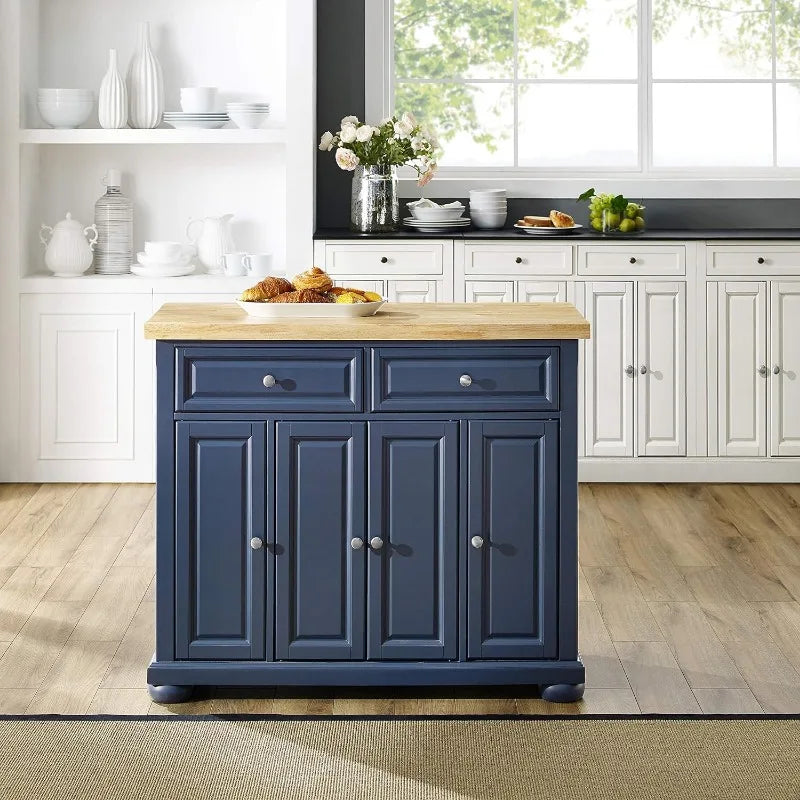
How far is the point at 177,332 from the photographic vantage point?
282 cm

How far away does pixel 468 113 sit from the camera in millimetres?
5617

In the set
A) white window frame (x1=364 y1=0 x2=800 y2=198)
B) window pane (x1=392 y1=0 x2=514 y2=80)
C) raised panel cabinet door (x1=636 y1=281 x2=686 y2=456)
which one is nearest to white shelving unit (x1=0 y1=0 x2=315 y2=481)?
white window frame (x1=364 y1=0 x2=800 y2=198)

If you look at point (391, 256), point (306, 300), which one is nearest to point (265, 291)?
point (306, 300)

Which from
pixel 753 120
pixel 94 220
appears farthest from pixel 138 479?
pixel 753 120

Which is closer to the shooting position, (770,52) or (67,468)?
(67,468)

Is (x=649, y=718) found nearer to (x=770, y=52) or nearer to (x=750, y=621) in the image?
(x=750, y=621)

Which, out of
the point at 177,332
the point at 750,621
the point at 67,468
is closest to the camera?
the point at 177,332

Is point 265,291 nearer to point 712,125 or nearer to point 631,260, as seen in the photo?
point 631,260

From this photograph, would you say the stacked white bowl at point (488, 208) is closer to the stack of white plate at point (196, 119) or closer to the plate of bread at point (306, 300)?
the stack of white plate at point (196, 119)

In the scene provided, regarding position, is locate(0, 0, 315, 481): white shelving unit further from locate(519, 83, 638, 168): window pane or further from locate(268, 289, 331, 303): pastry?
locate(268, 289, 331, 303): pastry

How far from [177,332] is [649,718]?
54.5 inches

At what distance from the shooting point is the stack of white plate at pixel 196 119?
16.9ft

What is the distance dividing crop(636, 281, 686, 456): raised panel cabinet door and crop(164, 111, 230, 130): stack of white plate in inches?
72.8

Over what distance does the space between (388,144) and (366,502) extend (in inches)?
103
